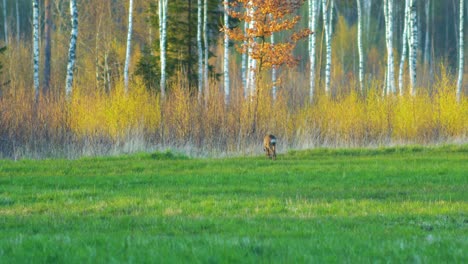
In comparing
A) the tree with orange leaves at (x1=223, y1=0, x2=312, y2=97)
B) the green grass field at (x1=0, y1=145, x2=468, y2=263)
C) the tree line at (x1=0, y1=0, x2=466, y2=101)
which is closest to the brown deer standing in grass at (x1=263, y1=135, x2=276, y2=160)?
the green grass field at (x1=0, y1=145, x2=468, y2=263)

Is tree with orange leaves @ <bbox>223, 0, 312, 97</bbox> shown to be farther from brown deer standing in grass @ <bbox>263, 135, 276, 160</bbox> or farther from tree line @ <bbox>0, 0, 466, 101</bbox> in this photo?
brown deer standing in grass @ <bbox>263, 135, 276, 160</bbox>

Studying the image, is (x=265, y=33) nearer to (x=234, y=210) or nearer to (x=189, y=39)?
(x=189, y=39)

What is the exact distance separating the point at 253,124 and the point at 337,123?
3458 millimetres

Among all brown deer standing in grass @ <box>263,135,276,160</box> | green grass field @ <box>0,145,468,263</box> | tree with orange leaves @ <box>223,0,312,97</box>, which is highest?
tree with orange leaves @ <box>223,0,312,97</box>

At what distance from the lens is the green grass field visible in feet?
27.3

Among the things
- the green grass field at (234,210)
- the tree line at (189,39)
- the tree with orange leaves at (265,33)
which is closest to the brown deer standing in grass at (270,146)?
the green grass field at (234,210)

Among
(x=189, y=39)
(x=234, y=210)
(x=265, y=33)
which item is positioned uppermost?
(x=189, y=39)

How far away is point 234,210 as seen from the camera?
12227 mm

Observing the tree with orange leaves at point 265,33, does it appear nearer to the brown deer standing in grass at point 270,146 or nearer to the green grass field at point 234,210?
the brown deer standing in grass at point 270,146

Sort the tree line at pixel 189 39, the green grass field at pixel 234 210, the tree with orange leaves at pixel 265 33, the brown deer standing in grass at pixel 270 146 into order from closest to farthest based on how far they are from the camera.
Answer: the green grass field at pixel 234 210 → the brown deer standing in grass at pixel 270 146 → the tree with orange leaves at pixel 265 33 → the tree line at pixel 189 39

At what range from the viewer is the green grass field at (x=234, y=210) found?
834cm

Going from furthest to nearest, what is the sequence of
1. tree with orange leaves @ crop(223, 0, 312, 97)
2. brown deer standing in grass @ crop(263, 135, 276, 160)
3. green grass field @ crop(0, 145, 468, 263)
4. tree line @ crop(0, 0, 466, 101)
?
tree line @ crop(0, 0, 466, 101) < tree with orange leaves @ crop(223, 0, 312, 97) < brown deer standing in grass @ crop(263, 135, 276, 160) < green grass field @ crop(0, 145, 468, 263)

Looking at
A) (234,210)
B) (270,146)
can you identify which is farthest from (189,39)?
(234,210)

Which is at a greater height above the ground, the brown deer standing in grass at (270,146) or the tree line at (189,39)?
the tree line at (189,39)
